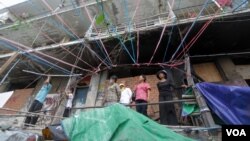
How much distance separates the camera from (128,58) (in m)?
9.22

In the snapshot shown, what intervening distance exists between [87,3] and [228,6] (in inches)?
224

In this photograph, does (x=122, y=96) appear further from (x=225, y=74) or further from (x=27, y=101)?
(x=27, y=101)

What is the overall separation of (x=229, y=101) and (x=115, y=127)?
10.0ft

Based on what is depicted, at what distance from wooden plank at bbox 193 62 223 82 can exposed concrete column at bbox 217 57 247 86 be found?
0.75 ft

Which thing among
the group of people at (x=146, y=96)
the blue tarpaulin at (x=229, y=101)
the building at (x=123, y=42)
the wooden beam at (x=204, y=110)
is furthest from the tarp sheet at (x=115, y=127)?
the building at (x=123, y=42)

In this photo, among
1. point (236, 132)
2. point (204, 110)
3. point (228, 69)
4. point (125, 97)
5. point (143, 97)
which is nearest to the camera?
point (236, 132)

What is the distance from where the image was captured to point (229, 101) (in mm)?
5160

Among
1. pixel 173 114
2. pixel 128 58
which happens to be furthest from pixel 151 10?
pixel 173 114

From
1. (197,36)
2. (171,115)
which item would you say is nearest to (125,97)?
Result: (171,115)

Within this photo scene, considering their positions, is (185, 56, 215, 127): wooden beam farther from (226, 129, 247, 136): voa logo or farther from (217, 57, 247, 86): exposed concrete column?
(217, 57, 247, 86): exposed concrete column

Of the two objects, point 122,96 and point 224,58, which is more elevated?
point 224,58

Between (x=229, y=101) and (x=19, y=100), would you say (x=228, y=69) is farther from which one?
(x=19, y=100)

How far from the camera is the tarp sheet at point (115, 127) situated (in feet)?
10.8

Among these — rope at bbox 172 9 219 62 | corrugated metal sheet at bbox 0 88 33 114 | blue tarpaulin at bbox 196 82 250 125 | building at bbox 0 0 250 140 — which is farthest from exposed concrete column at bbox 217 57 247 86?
corrugated metal sheet at bbox 0 88 33 114
